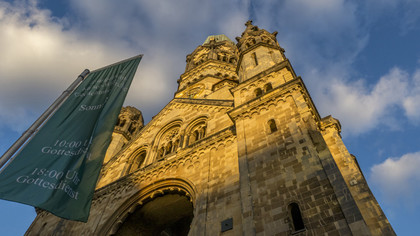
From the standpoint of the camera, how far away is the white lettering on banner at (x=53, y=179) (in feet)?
22.9

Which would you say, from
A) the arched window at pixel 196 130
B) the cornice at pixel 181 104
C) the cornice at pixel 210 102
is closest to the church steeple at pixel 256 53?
the cornice at pixel 210 102

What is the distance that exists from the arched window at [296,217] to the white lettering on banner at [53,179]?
19.4ft

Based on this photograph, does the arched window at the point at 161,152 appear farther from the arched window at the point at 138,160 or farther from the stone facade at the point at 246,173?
the arched window at the point at 138,160

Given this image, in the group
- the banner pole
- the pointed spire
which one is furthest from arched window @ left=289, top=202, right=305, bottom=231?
the pointed spire

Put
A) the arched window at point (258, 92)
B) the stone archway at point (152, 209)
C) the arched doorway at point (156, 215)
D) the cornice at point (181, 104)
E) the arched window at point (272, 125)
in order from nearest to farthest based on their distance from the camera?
the arched window at point (272, 125)
the stone archway at point (152, 209)
the arched doorway at point (156, 215)
the arched window at point (258, 92)
the cornice at point (181, 104)

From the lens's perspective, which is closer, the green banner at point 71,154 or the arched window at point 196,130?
the green banner at point 71,154

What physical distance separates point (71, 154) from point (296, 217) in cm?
661

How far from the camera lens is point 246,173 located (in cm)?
1030

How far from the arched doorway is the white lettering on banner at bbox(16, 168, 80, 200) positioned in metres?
6.84

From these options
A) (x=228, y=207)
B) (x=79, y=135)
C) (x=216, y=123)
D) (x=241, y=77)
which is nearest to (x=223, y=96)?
(x=241, y=77)

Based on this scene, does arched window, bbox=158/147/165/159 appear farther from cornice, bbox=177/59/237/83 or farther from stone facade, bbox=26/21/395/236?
cornice, bbox=177/59/237/83

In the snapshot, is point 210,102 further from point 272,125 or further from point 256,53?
point 272,125

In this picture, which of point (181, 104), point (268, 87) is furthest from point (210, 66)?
point (268, 87)

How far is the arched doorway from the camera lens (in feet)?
46.3
